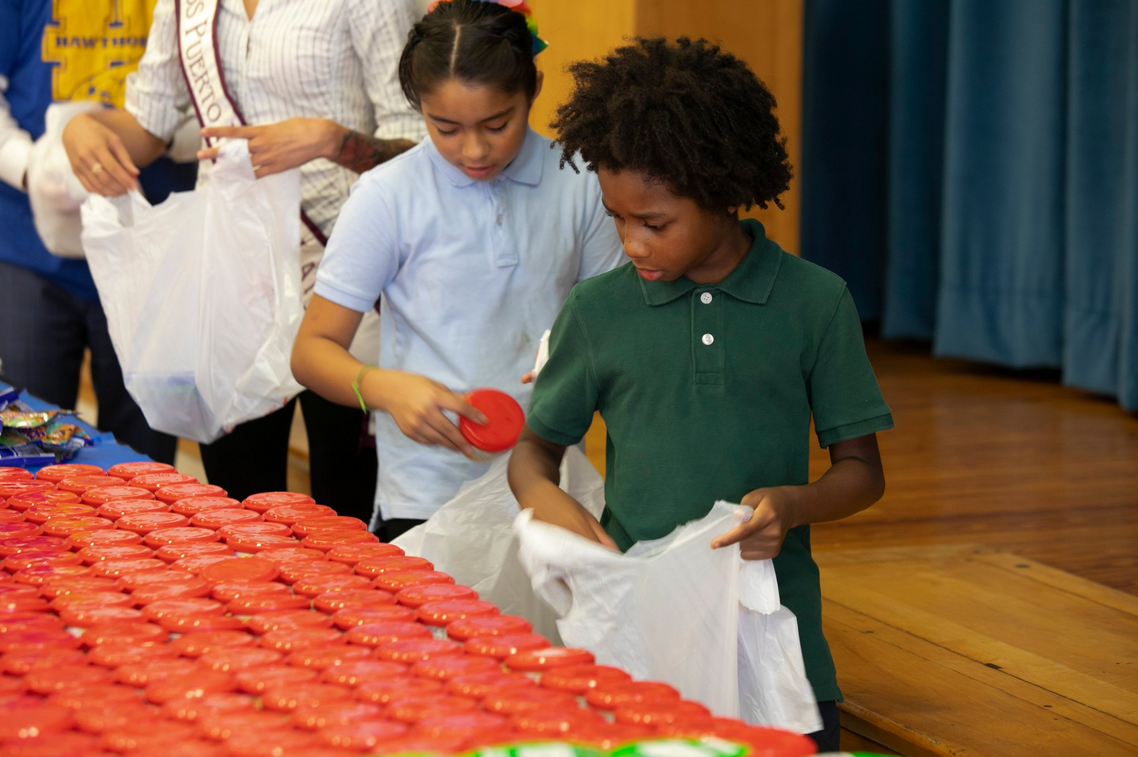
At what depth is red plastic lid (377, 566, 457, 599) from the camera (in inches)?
42.8

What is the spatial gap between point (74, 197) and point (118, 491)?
3.41ft

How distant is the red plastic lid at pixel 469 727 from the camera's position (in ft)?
2.60

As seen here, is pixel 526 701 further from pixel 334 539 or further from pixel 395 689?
pixel 334 539

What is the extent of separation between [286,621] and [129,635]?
121mm

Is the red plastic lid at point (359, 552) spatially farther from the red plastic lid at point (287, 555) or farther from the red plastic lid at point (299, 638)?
the red plastic lid at point (299, 638)

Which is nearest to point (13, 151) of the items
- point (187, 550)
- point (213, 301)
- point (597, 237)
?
point (213, 301)

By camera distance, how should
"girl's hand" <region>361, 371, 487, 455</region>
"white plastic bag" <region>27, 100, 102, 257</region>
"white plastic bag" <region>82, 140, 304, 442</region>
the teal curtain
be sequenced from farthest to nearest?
1. the teal curtain
2. "white plastic bag" <region>27, 100, 102, 257</region>
3. "white plastic bag" <region>82, 140, 304, 442</region>
4. "girl's hand" <region>361, 371, 487, 455</region>

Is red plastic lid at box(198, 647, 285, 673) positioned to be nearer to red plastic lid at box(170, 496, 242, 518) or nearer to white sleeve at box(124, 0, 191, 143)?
red plastic lid at box(170, 496, 242, 518)

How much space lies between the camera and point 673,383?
1.36 metres

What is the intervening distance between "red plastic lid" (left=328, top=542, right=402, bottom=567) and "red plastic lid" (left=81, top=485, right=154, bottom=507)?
313 millimetres

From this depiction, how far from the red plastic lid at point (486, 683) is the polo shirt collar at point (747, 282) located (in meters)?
0.58

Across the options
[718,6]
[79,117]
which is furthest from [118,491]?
[718,6]

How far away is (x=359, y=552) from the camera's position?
3.85 feet

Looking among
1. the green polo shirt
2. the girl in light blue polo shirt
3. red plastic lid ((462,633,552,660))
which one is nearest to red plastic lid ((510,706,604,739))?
red plastic lid ((462,633,552,660))
